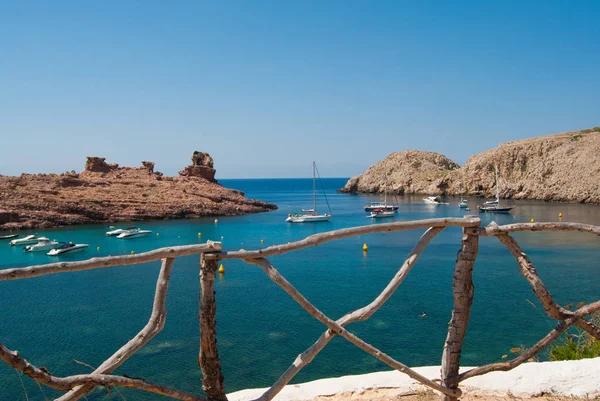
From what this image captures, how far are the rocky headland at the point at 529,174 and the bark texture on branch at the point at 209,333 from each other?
271 ft

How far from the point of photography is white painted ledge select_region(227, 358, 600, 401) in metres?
4.46

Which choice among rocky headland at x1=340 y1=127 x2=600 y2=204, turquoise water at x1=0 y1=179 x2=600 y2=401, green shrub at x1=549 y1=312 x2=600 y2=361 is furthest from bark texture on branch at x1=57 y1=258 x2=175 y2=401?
rocky headland at x1=340 y1=127 x2=600 y2=204

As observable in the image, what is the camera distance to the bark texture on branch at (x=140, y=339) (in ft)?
8.88

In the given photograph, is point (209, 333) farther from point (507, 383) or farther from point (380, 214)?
point (380, 214)

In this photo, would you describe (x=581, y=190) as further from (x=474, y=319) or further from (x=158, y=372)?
(x=158, y=372)

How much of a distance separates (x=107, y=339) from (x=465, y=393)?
15138mm

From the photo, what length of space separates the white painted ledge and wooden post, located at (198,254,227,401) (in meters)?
1.60

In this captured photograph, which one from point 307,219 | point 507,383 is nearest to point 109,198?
point 307,219

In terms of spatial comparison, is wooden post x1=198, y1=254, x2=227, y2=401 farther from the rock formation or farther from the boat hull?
the rock formation

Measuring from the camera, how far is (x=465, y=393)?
→ 4531 millimetres

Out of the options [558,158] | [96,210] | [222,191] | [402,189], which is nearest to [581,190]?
[558,158]

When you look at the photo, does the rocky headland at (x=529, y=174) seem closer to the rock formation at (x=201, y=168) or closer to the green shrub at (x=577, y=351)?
the rock formation at (x=201, y=168)

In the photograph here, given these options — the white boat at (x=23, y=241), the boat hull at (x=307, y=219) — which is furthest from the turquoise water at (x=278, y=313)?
the boat hull at (x=307, y=219)

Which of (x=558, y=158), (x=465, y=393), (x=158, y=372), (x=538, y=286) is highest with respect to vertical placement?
(x=558, y=158)
